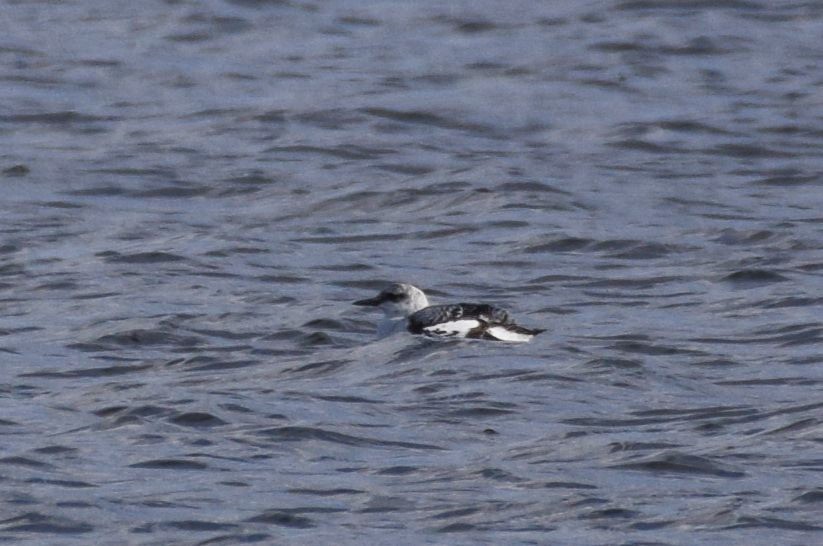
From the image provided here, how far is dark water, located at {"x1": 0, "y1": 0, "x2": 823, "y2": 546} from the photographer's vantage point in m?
10.3

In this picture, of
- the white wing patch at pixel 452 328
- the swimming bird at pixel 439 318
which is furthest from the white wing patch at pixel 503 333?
the white wing patch at pixel 452 328

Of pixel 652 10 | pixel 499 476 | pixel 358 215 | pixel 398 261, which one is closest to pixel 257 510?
pixel 499 476

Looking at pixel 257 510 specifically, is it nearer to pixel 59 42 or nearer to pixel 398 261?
pixel 398 261

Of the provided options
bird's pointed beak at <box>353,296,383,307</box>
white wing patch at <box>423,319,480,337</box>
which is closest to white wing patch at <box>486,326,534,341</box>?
white wing patch at <box>423,319,480,337</box>

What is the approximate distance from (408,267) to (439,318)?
97.9 inches

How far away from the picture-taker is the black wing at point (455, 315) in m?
14.0

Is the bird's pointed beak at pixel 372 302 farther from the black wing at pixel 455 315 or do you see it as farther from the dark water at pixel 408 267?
the black wing at pixel 455 315

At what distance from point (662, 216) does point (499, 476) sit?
307 inches

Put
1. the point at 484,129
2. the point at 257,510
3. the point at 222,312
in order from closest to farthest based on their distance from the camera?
the point at 257,510, the point at 222,312, the point at 484,129

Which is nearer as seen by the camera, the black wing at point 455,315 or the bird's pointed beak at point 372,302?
the black wing at point 455,315

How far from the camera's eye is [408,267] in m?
16.8

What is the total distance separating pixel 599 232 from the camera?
1767 centimetres

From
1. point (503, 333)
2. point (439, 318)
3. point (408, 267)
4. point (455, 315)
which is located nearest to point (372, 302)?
point (439, 318)

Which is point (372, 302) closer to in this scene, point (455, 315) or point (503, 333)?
point (455, 315)
